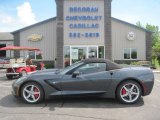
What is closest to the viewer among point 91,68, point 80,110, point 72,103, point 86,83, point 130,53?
point 80,110

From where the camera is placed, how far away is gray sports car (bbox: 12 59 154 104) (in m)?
7.73

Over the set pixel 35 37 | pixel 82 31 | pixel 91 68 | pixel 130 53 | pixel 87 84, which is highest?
pixel 82 31

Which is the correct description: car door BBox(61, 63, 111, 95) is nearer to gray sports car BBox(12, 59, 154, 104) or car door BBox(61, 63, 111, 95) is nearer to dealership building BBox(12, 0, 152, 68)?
gray sports car BBox(12, 59, 154, 104)

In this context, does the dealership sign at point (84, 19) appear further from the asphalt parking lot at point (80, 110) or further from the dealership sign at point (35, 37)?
the asphalt parking lot at point (80, 110)

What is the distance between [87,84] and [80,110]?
99 cm

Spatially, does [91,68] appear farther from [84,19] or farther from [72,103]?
[84,19]

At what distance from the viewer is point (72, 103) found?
7.86 metres

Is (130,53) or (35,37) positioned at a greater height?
(35,37)

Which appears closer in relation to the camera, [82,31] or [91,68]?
[91,68]

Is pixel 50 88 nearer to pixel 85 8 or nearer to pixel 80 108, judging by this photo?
pixel 80 108

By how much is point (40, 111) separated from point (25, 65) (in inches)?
402

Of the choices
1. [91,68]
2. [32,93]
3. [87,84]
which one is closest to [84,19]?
[91,68]

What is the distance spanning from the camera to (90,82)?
776 cm

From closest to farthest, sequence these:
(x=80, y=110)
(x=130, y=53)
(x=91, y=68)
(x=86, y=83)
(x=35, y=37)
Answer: (x=80, y=110)
(x=86, y=83)
(x=91, y=68)
(x=35, y=37)
(x=130, y=53)
